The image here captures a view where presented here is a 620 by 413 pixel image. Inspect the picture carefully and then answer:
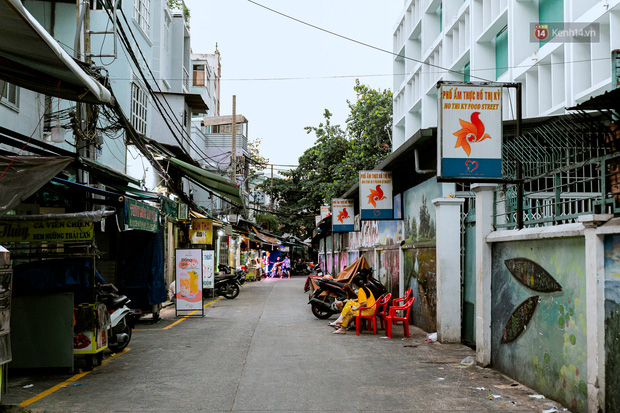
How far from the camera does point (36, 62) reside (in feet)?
18.3

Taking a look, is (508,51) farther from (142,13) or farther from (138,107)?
(142,13)

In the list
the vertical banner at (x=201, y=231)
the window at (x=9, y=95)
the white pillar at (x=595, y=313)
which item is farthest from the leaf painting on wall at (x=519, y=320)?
the vertical banner at (x=201, y=231)

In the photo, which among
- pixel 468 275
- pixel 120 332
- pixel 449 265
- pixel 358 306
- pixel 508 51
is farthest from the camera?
pixel 508 51

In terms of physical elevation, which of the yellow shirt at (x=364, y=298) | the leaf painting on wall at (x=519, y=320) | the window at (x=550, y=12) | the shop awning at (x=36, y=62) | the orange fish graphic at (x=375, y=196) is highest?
the window at (x=550, y=12)

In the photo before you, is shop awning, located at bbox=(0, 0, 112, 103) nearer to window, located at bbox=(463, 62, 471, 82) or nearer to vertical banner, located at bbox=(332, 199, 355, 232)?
vertical banner, located at bbox=(332, 199, 355, 232)

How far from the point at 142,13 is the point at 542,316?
19927mm

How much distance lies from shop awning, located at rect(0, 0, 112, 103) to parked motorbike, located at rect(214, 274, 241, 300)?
16.6 metres

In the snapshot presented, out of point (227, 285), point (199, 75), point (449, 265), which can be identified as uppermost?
point (199, 75)

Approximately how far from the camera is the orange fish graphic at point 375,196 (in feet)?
52.7

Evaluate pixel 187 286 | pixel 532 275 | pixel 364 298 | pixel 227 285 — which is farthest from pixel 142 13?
pixel 532 275

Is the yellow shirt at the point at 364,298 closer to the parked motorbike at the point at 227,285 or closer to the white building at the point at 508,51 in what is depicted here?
the white building at the point at 508,51

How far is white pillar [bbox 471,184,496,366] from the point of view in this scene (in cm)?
858

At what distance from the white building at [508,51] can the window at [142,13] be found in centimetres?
1245

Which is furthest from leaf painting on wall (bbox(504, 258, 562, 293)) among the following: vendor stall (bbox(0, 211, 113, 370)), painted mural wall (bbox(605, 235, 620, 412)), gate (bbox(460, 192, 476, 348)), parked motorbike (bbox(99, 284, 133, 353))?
parked motorbike (bbox(99, 284, 133, 353))
